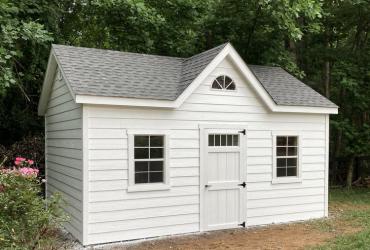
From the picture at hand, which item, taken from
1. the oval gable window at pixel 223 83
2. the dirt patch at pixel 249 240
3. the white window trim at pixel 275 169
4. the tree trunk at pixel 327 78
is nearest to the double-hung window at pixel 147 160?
the dirt patch at pixel 249 240

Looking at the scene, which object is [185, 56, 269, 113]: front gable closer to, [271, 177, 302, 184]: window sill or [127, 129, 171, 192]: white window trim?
[127, 129, 171, 192]: white window trim

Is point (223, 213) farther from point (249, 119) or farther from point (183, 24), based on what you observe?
point (183, 24)

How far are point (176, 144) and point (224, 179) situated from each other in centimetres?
146

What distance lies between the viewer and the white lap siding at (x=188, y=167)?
792 centimetres

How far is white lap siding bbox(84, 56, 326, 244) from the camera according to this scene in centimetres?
792

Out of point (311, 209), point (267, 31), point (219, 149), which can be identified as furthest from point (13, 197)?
point (267, 31)

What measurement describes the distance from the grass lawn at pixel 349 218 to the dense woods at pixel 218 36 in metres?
1.67

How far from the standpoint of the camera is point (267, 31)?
14211 mm

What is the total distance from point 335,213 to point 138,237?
5.86 metres

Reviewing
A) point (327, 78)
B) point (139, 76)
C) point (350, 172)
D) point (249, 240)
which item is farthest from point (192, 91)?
point (350, 172)

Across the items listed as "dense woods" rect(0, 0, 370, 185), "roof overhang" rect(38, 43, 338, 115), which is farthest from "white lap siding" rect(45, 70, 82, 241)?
"dense woods" rect(0, 0, 370, 185)

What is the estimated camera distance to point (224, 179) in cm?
920

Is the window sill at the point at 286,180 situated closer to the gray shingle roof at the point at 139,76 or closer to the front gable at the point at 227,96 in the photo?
the front gable at the point at 227,96

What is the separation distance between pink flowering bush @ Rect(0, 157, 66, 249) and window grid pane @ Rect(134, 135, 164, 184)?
2.54m
